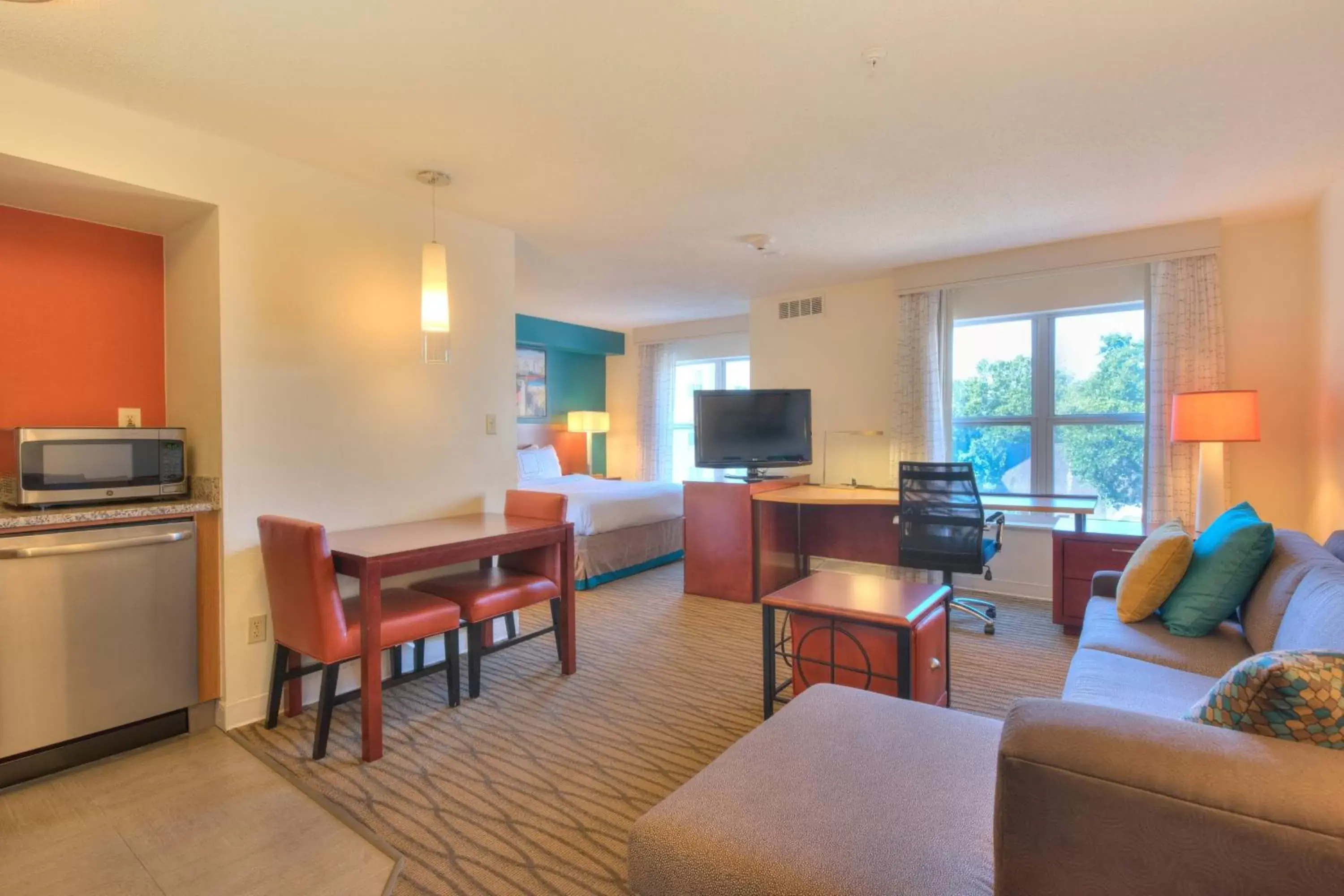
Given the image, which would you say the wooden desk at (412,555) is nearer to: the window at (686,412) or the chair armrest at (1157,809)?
the chair armrest at (1157,809)

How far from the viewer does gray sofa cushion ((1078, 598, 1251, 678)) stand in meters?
1.98

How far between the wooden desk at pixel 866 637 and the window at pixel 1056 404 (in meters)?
2.43

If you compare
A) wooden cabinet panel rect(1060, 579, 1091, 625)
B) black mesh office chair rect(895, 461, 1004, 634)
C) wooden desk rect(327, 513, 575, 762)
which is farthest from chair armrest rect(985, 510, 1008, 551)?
wooden desk rect(327, 513, 575, 762)

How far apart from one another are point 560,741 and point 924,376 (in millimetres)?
3576

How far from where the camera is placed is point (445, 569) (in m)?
3.25

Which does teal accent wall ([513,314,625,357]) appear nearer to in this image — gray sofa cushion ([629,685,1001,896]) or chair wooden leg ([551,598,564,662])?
chair wooden leg ([551,598,564,662])

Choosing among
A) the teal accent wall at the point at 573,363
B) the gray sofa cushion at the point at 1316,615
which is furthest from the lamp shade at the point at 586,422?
the gray sofa cushion at the point at 1316,615

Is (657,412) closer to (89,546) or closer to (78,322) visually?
(78,322)

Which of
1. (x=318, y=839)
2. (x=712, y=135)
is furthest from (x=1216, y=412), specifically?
(x=318, y=839)

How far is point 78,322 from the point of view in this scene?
2553 mm

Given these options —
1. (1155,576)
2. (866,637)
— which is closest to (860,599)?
(866,637)

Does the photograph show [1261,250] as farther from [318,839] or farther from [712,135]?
[318,839]

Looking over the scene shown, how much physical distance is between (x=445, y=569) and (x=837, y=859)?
265 centimetres

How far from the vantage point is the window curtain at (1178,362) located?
11.9 ft
